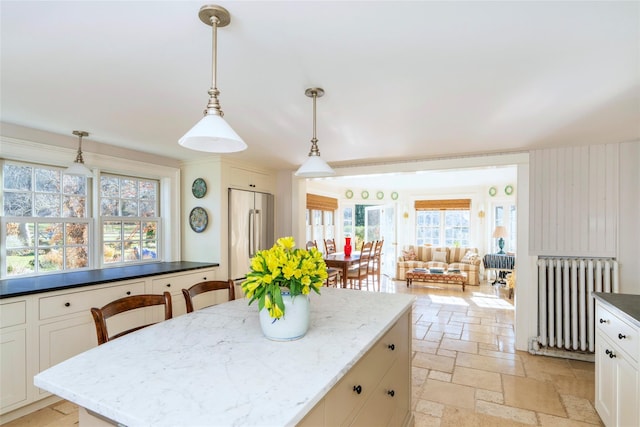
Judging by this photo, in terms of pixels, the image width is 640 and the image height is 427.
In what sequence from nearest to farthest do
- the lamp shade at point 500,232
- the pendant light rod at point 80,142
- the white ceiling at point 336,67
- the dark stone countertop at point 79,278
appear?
the white ceiling at point 336,67 < the dark stone countertop at point 79,278 < the pendant light rod at point 80,142 < the lamp shade at point 500,232

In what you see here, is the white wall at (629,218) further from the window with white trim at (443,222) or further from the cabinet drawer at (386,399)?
the window with white trim at (443,222)

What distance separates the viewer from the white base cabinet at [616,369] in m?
1.74

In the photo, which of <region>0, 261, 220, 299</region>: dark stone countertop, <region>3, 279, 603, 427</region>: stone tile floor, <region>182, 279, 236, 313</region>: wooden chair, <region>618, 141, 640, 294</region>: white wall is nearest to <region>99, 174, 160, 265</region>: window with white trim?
<region>0, 261, 220, 299</region>: dark stone countertop

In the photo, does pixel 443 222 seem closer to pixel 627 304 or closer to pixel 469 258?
pixel 469 258

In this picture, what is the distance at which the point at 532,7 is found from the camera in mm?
1265

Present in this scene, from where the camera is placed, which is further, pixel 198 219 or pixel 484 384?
pixel 198 219

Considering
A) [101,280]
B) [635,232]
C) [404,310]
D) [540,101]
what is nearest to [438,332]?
[635,232]

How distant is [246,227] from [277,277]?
10.0 feet

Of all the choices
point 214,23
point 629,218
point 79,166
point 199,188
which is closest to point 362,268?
point 199,188

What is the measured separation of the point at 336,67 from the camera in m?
1.77

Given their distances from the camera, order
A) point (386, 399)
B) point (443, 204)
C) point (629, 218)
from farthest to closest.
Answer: point (443, 204), point (629, 218), point (386, 399)

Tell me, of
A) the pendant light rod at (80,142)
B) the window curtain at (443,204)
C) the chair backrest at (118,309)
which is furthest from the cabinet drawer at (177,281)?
the window curtain at (443,204)

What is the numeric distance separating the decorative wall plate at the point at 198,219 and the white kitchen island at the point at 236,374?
7.65ft

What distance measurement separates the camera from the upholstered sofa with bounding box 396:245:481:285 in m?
6.98
